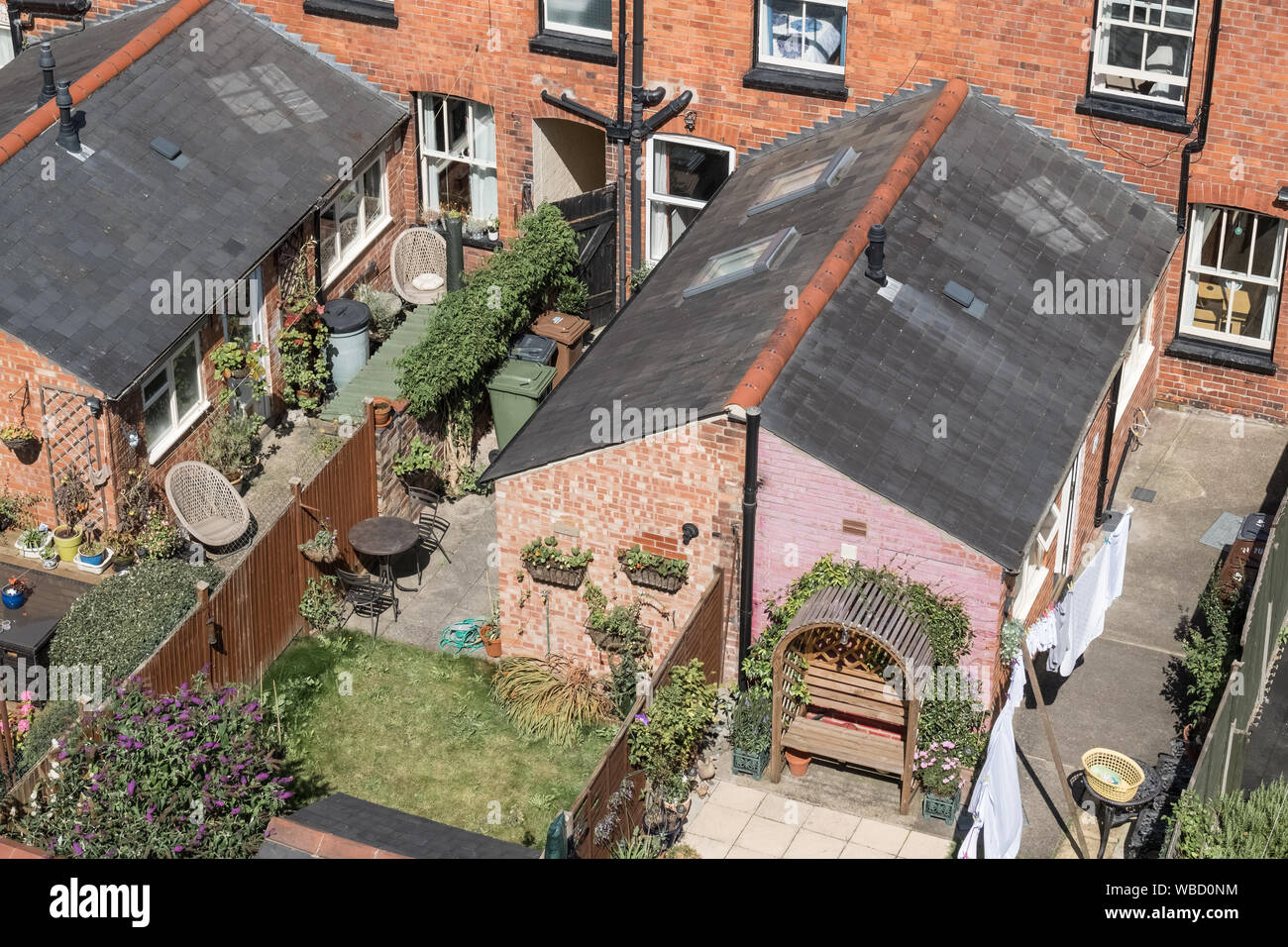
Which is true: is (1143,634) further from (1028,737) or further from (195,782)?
(195,782)

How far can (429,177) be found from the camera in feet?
85.7

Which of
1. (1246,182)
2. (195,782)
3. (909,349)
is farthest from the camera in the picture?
(1246,182)

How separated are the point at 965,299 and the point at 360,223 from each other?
31.2ft

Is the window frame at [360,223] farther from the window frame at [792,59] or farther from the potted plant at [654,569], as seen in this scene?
the potted plant at [654,569]

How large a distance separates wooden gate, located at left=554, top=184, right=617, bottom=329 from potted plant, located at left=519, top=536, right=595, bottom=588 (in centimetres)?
670

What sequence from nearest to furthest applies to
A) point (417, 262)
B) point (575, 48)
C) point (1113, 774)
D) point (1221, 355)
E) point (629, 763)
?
point (629, 763) < point (1113, 774) < point (1221, 355) < point (575, 48) < point (417, 262)

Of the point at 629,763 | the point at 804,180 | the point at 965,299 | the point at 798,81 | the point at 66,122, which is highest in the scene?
the point at 798,81

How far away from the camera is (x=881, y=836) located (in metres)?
17.5

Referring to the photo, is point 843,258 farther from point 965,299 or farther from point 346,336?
point 346,336

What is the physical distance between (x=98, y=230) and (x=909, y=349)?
31.6ft

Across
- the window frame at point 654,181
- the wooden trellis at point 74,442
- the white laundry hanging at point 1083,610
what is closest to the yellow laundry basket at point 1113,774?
the white laundry hanging at point 1083,610

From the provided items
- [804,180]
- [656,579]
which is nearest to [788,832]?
[656,579]

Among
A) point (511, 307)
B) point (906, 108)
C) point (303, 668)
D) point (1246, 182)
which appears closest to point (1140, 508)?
point (1246, 182)

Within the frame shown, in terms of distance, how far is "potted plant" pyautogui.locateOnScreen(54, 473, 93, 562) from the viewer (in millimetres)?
20547
